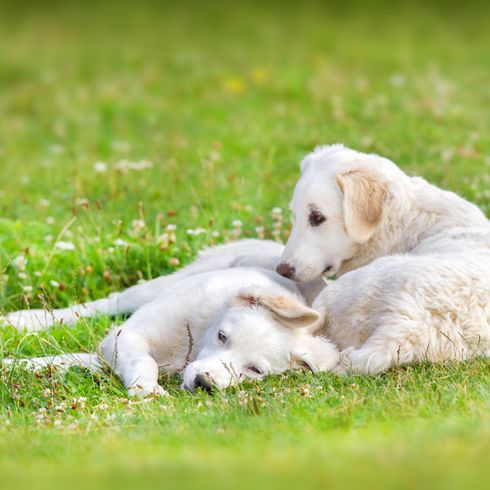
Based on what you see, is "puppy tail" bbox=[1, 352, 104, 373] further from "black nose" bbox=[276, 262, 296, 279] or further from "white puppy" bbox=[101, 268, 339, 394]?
"black nose" bbox=[276, 262, 296, 279]

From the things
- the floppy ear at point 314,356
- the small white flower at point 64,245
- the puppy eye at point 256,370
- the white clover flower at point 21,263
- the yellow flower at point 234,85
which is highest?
Result: the yellow flower at point 234,85

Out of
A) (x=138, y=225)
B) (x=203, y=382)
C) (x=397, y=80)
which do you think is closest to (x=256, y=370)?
(x=203, y=382)

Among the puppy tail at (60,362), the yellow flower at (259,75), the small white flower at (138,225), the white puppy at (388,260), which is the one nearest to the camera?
the white puppy at (388,260)

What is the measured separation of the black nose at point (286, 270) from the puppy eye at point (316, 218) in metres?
0.41

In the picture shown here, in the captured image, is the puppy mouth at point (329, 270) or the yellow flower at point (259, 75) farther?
the yellow flower at point (259, 75)

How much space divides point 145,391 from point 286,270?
5.45 ft

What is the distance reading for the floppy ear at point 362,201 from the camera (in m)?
7.14

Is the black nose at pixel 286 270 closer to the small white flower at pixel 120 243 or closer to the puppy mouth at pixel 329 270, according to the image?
the puppy mouth at pixel 329 270

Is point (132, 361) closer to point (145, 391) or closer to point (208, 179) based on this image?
point (145, 391)

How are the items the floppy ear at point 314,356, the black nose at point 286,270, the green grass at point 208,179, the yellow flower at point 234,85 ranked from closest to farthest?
the green grass at point 208,179 < the floppy ear at point 314,356 < the black nose at point 286,270 < the yellow flower at point 234,85

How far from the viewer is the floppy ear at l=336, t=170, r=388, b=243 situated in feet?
23.4

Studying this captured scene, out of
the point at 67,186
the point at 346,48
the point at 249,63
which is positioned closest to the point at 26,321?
the point at 67,186

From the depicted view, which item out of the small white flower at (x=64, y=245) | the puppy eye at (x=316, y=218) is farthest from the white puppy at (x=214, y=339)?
the small white flower at (x=64, y=245)

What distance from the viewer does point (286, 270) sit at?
6.96m
